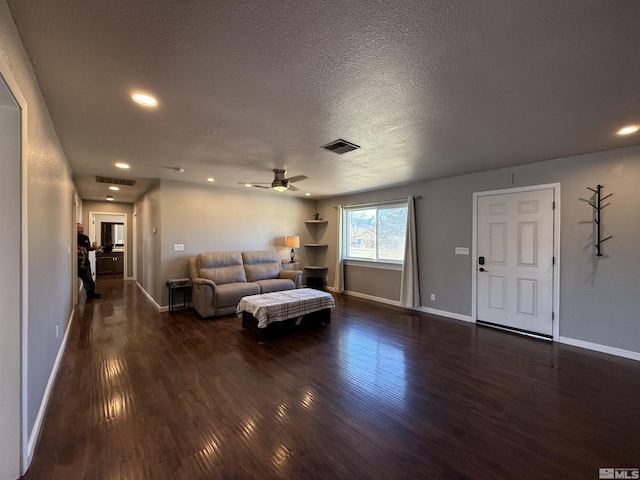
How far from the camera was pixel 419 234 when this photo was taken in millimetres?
5344

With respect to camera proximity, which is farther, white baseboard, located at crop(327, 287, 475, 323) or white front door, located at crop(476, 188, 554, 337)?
white baseboard, located at crop(327, 287, 475, 323)

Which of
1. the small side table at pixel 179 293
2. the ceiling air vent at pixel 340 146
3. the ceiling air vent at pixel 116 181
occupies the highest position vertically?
the ceiling air vent at pixel 340 146

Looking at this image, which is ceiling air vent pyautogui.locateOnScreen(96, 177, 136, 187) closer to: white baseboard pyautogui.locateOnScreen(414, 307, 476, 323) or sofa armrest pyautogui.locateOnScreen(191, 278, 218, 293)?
sofa armrest pyautogui.locateOnScreen(191, 278, 218, 293)

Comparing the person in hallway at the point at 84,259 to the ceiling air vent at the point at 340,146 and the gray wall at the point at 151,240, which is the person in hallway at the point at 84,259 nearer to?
the gray wall at the point at 151,240

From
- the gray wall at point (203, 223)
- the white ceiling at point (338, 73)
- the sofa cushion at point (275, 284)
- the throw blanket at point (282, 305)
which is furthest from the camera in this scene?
the sofa cushion at point (275, 284)

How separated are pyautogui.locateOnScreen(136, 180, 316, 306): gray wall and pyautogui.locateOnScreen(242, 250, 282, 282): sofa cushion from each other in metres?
0.38

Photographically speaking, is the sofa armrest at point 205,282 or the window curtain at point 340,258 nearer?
the sofa armrest at point 205,282

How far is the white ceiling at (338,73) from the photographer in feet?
4.41

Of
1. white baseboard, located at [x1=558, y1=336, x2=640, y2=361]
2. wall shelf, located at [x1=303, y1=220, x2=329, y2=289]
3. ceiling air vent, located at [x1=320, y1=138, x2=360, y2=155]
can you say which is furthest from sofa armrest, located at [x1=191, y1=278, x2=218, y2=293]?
white baseboard, located at [x1=558, y1=336, x2=640, y2=361]

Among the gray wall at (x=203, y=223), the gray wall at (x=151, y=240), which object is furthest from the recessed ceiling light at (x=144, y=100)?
the gray wall at (x=151, y=240)

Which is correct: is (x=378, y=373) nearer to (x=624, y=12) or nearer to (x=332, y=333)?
(x=332, y=333)

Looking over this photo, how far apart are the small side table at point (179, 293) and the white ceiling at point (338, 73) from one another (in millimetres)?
2554

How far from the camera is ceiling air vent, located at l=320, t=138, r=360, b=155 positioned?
310cm

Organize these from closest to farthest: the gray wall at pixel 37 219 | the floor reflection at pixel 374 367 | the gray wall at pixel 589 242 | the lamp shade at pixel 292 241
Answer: the gray wall at pixel 37 219
the floor reflection at pixel 374 367
the gray wall at pixel 589 242
the lamp shade at pixel 292 241
